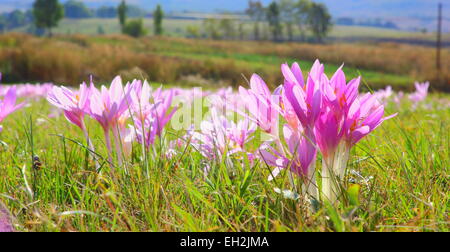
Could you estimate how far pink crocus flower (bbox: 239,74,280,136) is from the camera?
4.32ft

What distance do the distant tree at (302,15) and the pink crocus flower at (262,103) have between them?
113 metres

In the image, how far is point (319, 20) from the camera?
106 metres

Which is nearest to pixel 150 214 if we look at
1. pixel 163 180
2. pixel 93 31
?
pixel 163 180

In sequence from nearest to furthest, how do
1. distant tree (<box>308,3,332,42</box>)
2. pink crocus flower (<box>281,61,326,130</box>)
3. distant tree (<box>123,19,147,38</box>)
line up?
1. pink crocus flower (<box>281,61,326,130</box>)
2. distant tree (<box>308,3,332,42</box>)
3. distant tree (<box>123,19,147,38</box>)

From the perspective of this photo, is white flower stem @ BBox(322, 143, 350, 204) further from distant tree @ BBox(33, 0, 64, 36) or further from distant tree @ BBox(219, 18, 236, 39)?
distant tree @ BBox(219, 18, 236, 39)

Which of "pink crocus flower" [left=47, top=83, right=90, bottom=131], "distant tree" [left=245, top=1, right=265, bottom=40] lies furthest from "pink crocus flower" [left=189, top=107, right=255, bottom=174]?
"distant tree" [left=245, top=1, right=265, bottom=40]

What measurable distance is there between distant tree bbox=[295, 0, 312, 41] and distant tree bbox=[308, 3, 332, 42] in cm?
179

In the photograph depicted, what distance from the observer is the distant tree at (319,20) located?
4035 inches

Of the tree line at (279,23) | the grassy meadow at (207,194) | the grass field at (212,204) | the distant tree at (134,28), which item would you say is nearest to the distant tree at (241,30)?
the tree line at (279,23)

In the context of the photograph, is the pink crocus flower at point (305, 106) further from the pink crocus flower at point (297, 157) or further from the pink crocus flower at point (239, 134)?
the pink crocus flower at point (239, 134)

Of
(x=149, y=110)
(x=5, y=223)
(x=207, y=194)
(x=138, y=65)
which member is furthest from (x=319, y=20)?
(x=5, y=223)
